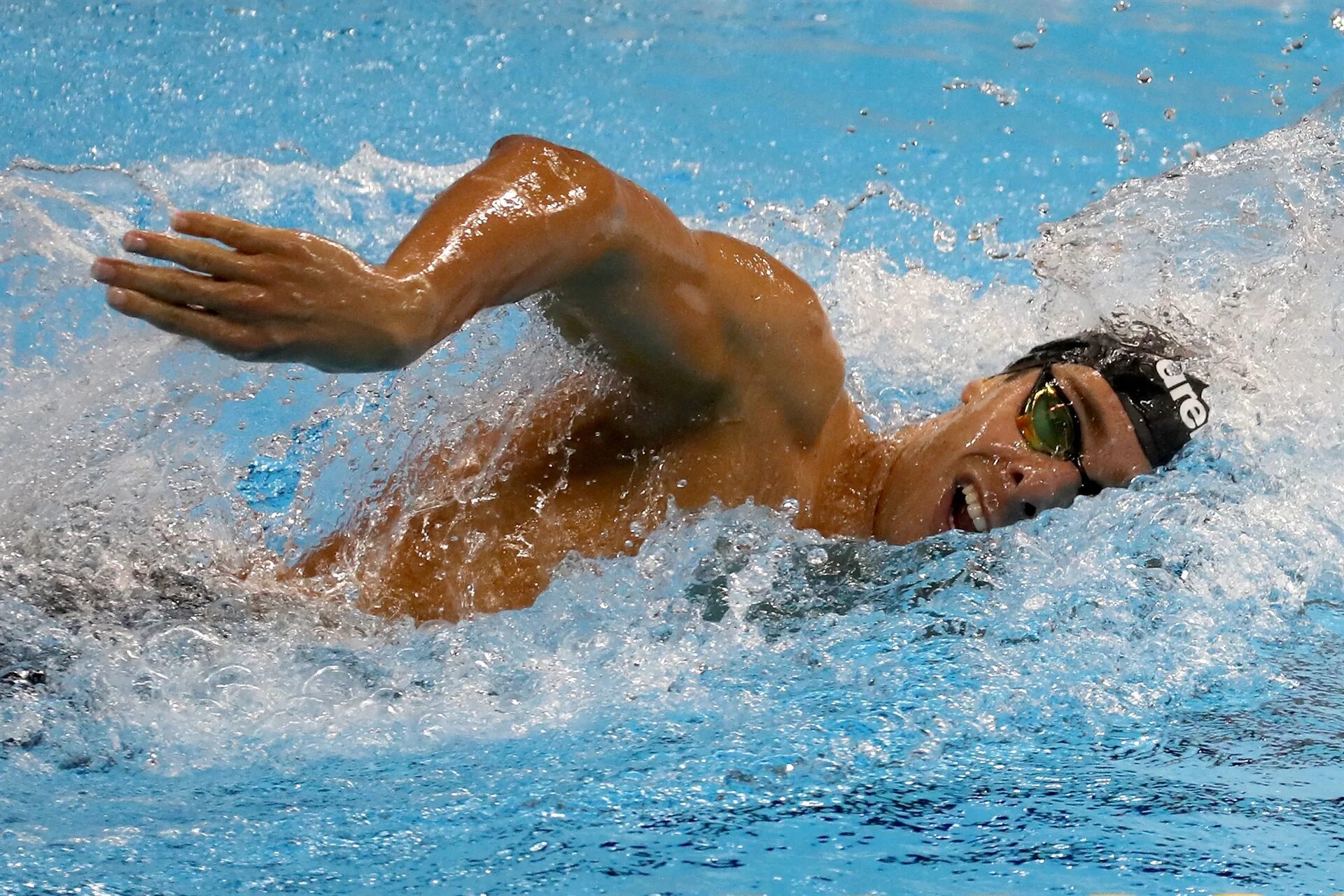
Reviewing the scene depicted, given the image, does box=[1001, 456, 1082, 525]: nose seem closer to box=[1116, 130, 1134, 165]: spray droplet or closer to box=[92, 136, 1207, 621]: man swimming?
box=[92, 136, 1207, 621]: man swimming

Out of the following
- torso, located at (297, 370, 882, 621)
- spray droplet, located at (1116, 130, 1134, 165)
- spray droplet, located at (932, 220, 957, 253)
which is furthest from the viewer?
spray droplet, located at (1116, 130, 1134, 165)

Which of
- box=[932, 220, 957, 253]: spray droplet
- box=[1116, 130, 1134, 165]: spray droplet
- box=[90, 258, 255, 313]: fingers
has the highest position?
box=[1116, 130, 1134, 165]: spray droplet

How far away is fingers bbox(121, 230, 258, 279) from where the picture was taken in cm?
117

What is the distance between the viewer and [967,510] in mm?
2182

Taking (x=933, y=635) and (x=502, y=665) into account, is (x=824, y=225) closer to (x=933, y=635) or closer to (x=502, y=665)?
(x=933, y=635)

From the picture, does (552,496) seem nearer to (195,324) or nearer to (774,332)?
(774,332)

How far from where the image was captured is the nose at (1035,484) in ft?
7.00

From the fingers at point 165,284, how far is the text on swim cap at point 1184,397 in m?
1.54

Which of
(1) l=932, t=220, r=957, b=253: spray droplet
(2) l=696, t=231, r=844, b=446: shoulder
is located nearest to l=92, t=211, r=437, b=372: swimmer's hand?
(2) l=696, t=231, r=844, b=446: shoulder

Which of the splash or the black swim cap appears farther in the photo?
the black swim cap

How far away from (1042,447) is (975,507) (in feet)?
0.46

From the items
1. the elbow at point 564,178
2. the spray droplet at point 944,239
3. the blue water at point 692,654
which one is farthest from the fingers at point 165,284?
the spray droplet at point 944,239

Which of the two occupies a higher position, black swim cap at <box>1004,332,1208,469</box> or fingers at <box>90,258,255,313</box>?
fingers at <box>90,258,255,313</box>

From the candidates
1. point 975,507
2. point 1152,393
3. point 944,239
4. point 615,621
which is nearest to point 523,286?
point 615,621
